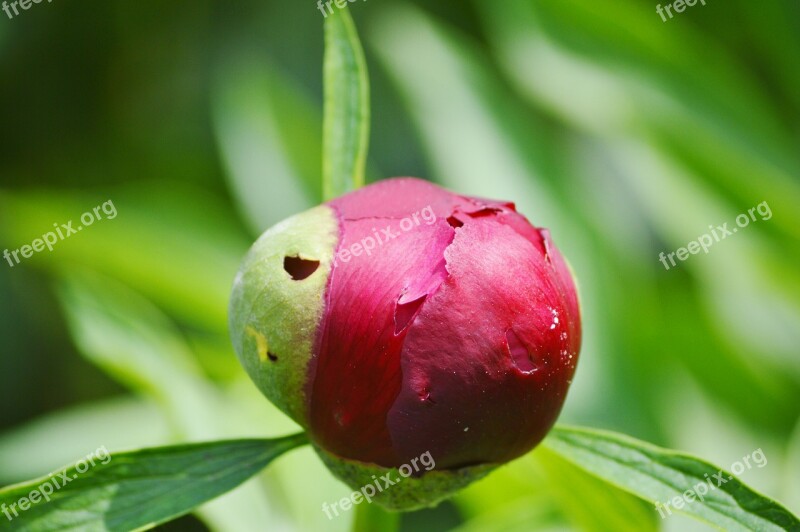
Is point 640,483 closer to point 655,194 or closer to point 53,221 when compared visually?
point 655,194

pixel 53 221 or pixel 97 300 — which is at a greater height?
pixel 53 221

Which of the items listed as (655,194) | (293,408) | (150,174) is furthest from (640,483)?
(150,174)
